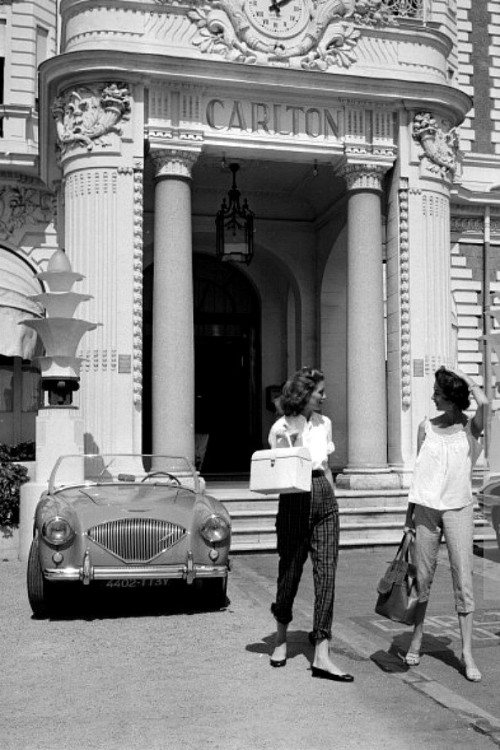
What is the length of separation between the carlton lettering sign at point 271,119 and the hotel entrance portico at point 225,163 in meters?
0.02

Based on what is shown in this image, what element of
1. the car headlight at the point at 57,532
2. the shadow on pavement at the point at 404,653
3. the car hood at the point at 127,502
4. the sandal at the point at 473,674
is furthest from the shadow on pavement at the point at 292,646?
the car headlight at the point at 57,532

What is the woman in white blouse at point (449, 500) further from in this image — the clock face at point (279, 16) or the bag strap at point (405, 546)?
the clock face at point (279, 16)

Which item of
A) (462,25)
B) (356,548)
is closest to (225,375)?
(356,548)

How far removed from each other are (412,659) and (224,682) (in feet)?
4.35

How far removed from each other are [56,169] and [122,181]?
91.3 inches

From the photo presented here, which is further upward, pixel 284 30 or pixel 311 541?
pixel 284 30

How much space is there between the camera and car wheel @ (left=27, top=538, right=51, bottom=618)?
8164 mm

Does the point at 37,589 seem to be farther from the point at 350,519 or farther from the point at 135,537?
the point at 350,519

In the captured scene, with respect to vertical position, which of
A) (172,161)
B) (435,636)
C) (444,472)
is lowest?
(435,636)

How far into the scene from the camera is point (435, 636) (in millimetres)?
7312

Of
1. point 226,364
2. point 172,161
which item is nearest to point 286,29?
point 172,161

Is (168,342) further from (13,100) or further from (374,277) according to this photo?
(13,100)

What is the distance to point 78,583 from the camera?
823cm

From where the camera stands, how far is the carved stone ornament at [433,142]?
589 inches
